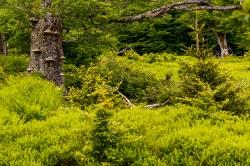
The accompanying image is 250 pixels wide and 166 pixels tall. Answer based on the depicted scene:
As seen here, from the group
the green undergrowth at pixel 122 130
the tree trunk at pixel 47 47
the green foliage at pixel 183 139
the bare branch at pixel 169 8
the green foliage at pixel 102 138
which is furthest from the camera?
the bare branch at pixel 169 8

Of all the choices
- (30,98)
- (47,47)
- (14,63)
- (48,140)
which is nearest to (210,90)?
(48,140)

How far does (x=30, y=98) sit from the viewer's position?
393 inches

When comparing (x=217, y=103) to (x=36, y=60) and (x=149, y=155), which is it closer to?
(x=149, y=155)

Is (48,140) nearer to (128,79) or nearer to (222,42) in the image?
(128,79)

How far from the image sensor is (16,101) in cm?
962

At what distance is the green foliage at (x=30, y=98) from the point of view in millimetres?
9422

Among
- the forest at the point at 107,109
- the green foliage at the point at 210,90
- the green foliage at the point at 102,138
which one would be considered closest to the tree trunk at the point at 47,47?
the forest at the point at 107,109

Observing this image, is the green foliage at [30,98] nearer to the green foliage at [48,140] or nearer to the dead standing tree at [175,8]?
the green foliage at [48,140]

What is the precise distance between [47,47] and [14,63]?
3.71m

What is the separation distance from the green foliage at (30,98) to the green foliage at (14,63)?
598 centimetres

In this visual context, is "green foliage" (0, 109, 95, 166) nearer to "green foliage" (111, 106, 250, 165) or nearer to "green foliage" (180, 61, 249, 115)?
"green foliage" (111, 106, 250, 165)

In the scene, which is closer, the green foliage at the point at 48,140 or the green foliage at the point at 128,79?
the green foliage at the point at 48,140

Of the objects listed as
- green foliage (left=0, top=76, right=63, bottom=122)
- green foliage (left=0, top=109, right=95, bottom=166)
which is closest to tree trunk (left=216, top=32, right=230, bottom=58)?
green foliage (left=0, top=76, right=63, bottom=122)

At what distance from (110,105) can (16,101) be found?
6.18ft
